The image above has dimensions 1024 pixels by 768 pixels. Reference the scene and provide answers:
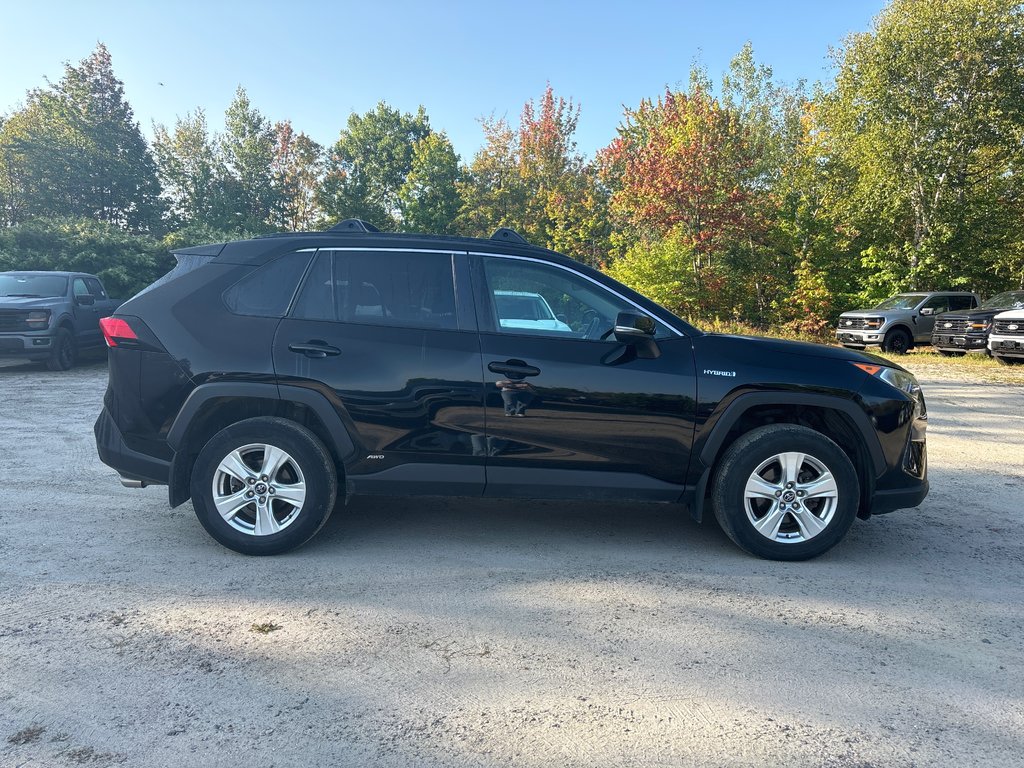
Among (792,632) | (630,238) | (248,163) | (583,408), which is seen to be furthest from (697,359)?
(248,163)

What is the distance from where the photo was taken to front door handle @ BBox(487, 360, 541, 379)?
384 cm

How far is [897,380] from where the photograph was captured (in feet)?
13.4

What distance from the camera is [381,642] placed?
2.95 m

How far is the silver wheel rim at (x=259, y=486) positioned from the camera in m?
3.87

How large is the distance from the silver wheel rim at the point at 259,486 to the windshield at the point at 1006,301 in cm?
1839

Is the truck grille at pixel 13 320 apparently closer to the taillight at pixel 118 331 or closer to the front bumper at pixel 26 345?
the front bumper at pixel 26 345

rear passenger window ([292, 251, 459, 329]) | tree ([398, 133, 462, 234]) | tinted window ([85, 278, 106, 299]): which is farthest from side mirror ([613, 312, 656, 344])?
tree ([398, 133, 462, 234])

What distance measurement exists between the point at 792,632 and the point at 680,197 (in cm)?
2261

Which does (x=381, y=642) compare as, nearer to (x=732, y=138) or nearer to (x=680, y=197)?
(x=680, y=197)

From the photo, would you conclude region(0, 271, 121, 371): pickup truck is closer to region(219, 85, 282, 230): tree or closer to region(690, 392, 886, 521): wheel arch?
region(690, 392, 886, 521): wheel arch

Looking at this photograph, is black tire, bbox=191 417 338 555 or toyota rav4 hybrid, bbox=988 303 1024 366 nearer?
black tire, bbox=191 417 338 555

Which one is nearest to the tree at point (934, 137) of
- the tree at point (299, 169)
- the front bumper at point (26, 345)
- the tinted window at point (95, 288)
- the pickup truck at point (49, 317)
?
the tinted window at point (95, 288)

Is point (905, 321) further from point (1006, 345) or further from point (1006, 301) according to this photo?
point (1006, 345)

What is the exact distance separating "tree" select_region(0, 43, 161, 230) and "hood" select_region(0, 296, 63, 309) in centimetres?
2956
